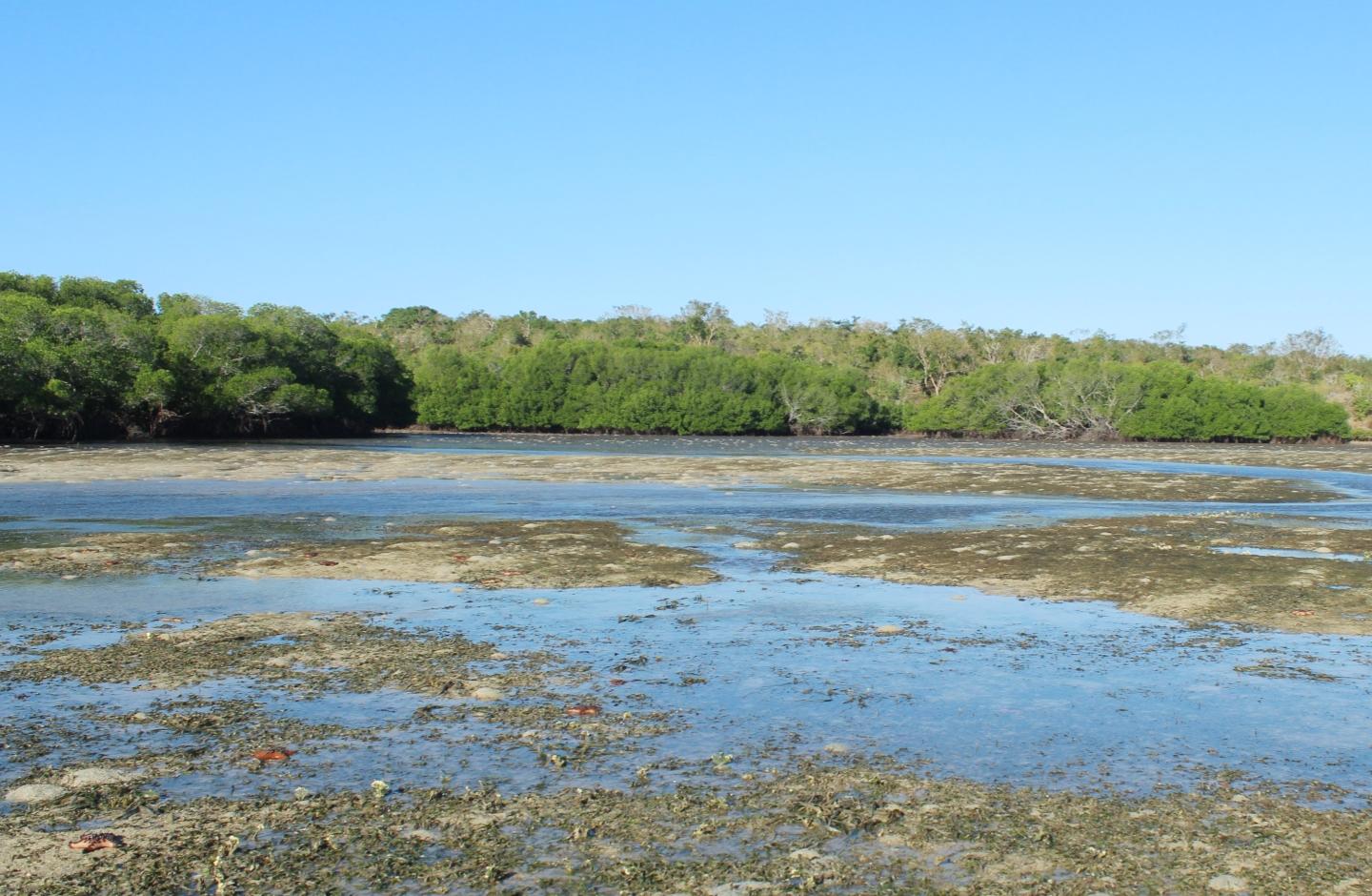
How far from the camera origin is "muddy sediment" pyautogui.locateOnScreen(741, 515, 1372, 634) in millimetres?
13109

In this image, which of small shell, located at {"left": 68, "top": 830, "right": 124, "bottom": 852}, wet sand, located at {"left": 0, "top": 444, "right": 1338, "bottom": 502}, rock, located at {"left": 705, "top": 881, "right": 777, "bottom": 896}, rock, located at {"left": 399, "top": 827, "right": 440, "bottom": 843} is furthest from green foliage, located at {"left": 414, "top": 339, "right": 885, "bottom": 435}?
rock, located at {"left": 705, "top": 881, "right": 777, "bottom": 896}

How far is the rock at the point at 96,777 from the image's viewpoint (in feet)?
21.6

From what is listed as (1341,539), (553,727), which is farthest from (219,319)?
(553,727)

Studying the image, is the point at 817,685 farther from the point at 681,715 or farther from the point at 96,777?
the point at 96,777

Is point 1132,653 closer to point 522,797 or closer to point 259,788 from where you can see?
point 522,797

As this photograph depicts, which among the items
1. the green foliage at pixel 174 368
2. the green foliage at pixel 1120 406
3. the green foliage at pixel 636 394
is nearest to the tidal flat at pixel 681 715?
the green foliage at pixel 174 368

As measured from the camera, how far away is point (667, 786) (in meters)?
6.68

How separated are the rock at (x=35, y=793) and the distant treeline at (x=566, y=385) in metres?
62.5

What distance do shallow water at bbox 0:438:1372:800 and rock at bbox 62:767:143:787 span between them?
0.28 metres

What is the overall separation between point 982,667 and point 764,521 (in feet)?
45.5

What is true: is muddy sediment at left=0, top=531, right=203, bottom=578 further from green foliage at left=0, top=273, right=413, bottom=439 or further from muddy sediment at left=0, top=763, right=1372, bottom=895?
green foliage at left=0, top=273, right=413, bottom=439

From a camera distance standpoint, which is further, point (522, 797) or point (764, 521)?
point (764, 521)

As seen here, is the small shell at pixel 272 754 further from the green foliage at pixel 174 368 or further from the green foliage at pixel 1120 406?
the green foliage at pixel 1120 406

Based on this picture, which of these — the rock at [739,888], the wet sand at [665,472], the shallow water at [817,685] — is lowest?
the wet sand at [665,472]
